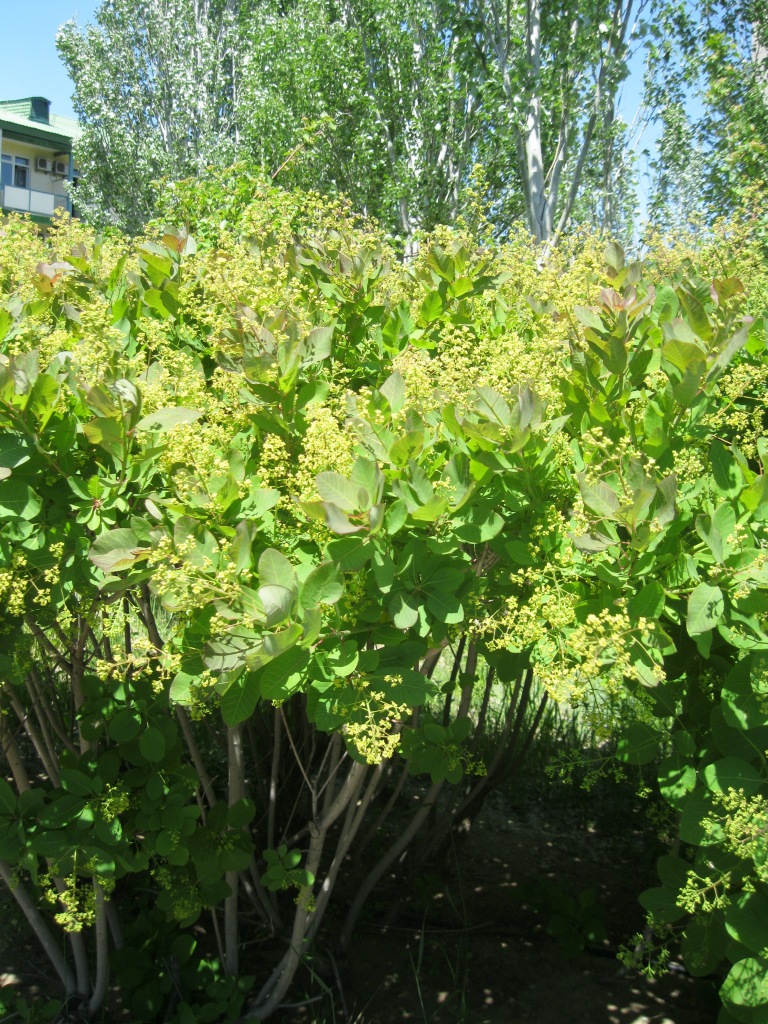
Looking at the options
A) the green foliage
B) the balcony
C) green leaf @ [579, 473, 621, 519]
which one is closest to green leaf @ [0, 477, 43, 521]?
the green foliage

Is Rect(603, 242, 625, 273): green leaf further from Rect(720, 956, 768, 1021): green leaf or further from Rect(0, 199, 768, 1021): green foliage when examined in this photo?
Rect(720, 956, 768, 1021): green leaf

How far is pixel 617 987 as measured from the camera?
2.97 meters

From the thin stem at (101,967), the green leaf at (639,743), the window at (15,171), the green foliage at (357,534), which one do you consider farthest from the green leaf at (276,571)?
the window at (15,171)

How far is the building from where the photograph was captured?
115ft

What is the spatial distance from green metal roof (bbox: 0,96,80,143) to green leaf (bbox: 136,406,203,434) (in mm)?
36858

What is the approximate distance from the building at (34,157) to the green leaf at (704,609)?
36255 mm

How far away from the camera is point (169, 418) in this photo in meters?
1.90

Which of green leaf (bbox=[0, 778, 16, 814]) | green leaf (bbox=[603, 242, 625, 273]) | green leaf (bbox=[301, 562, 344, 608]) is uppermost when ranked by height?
green leaf (bbox=[603, 242, 625, 273])

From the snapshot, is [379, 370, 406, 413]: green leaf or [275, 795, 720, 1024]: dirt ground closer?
[379, 370, 406, 413]: green leaf

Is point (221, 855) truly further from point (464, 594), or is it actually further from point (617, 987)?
point (617, 987)

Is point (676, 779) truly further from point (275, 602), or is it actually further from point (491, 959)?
point (491, 959)

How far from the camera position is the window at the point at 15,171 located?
35375 mm

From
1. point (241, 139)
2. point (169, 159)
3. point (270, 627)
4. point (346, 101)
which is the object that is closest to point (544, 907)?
point (270, 627)

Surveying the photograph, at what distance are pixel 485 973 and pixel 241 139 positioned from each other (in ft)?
63.2
